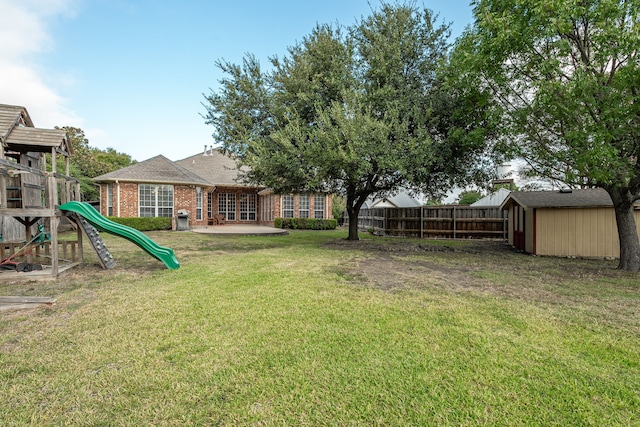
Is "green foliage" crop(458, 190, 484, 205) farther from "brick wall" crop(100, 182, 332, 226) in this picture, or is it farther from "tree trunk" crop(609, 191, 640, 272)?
"tree trunk" crop(609, 191, 640, 272)

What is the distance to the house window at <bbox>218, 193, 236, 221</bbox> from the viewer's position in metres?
22.7

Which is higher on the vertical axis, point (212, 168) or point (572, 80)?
point (212, 168)

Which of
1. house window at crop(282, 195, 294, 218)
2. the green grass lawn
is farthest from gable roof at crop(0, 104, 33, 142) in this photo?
house window at crop(282, 195, 294, 218)

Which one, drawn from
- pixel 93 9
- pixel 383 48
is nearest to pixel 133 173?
pixel 93 9

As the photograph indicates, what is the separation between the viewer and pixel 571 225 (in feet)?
31.9

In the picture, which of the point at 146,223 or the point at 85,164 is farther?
the point at 85,164

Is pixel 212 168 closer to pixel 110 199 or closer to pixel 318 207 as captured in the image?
pixel 110 199

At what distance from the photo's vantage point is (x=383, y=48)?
10.1 metres

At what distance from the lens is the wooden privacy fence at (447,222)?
15140mm

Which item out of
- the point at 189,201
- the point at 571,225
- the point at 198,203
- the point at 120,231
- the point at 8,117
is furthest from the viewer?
the point at 198,203

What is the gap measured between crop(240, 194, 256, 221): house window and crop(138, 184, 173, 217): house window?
5566 millimetres

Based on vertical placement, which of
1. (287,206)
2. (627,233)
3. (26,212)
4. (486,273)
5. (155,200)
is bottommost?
(486,273)

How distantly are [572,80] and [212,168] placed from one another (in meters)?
22.4

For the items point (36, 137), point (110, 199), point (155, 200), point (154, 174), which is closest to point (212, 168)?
point (154, 174)
